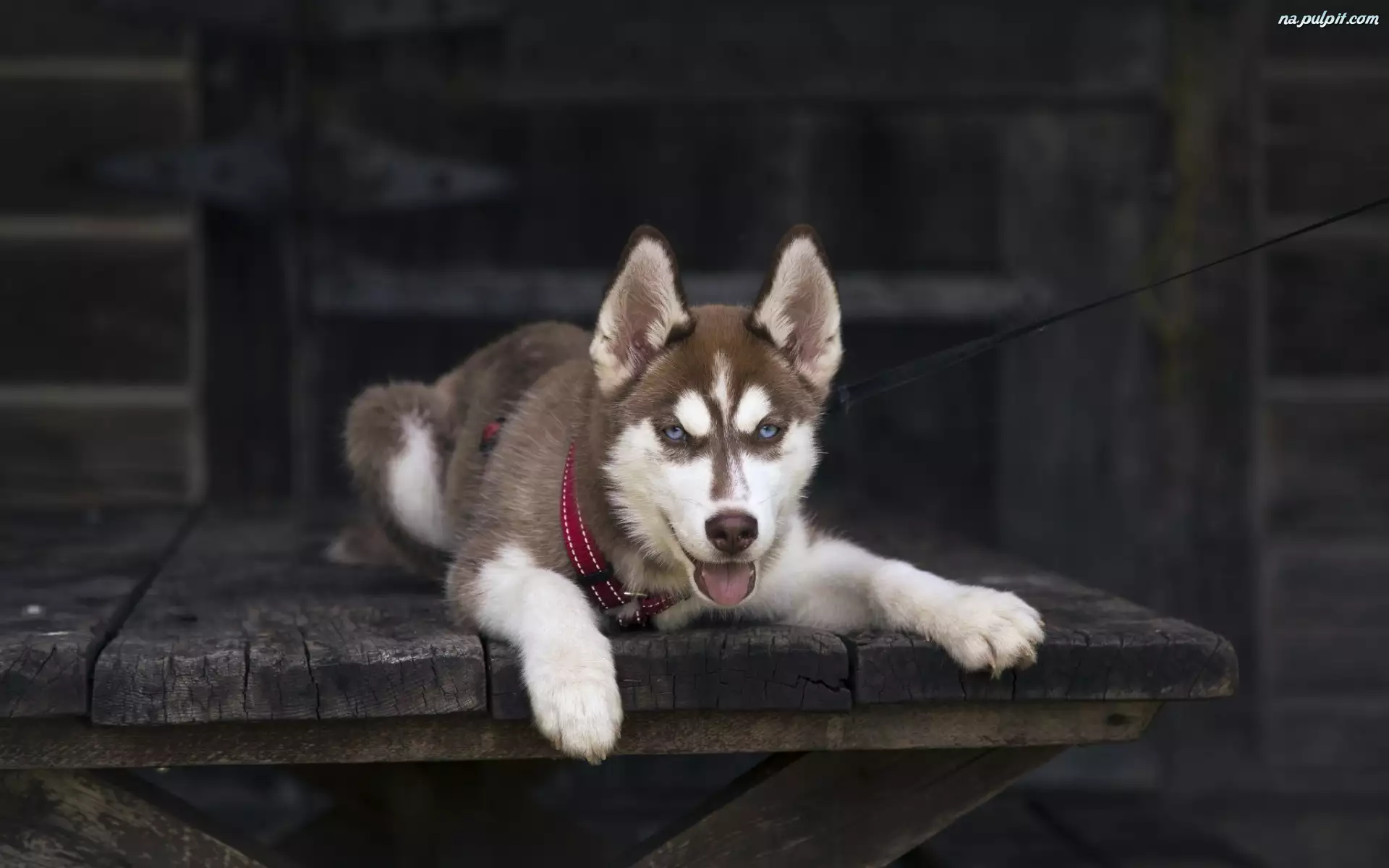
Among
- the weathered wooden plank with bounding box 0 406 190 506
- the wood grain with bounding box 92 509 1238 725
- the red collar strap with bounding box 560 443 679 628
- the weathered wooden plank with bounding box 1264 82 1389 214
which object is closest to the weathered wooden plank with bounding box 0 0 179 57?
the weathered wooden plank with bounding box 0 406 190 506

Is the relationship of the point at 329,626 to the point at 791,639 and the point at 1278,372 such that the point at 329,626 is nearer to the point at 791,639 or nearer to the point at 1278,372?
the point at 791,639

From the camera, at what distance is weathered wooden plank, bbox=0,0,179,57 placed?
477 centimetres

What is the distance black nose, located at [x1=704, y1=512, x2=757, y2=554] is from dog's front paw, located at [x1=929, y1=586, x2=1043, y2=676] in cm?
36

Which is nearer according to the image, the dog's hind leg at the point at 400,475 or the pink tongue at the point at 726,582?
the pink tongue at the point at 726,582

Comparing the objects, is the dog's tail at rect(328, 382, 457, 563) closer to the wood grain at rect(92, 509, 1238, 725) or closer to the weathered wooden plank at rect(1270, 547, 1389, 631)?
the wood grain at rect(92, 509, 1238, 725)

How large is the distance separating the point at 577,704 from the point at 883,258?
2858 millimetres

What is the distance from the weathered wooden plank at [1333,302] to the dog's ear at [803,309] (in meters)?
2.54

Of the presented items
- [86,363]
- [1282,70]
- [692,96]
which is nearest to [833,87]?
[692,96]

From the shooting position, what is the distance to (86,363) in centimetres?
484

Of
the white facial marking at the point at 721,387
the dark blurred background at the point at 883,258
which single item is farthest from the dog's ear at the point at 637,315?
the dark blurred background at the point at 883,258

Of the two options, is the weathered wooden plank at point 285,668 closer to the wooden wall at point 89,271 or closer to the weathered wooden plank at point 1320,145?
the wooden wall at point 89,271

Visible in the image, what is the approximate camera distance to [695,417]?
2.66 meters

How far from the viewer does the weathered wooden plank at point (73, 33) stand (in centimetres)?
477

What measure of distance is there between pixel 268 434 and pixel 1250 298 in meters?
3.14
